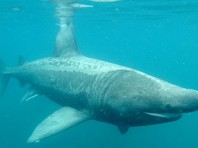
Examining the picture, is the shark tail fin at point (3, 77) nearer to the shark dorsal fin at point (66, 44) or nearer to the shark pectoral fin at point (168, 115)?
the shark dorsal fin at point (66, 44)

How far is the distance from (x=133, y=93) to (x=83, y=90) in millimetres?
1977

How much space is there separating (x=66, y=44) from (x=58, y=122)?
12.1ft

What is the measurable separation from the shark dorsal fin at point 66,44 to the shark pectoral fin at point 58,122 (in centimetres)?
257

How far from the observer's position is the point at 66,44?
1048cm

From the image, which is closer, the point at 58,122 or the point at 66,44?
the point at 58,122

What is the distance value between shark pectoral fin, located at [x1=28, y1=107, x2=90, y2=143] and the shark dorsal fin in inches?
101

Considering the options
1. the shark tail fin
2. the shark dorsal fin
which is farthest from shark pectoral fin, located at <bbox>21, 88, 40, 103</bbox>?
the shark tail fin

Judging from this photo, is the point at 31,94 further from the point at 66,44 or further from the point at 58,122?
the point at 58,122

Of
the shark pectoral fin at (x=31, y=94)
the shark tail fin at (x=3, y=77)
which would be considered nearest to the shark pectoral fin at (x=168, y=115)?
the shark pectoral fin at (x=31, y=94)

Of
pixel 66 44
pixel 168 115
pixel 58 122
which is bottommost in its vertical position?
pixel 58 122

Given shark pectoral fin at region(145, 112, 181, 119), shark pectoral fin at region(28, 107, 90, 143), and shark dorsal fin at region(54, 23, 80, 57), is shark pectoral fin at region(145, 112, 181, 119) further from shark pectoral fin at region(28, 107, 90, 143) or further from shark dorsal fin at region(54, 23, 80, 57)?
shark dorsal fin at region(54, 23, 80, 57)

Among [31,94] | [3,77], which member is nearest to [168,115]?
[31,94]

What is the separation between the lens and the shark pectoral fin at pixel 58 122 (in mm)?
7043

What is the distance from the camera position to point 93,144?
1870 cm
